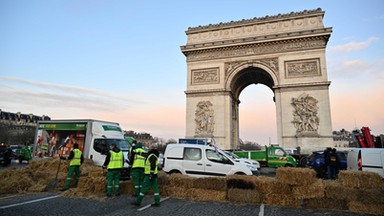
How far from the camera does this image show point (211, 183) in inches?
279

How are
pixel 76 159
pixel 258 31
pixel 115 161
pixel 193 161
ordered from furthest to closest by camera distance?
pixel 258 31 < pixel 193 161 < pixel 76 159 < pixel 115 161

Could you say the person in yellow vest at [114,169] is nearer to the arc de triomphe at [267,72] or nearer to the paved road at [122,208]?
the paved road at [122,208]

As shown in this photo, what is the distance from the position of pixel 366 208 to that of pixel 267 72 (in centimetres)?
1937

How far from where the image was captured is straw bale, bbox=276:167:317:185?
21.1 ft

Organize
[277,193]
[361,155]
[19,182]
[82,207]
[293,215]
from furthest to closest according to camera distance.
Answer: [361,155] → [19,182] → [277,193] → [82,207] → [293,215]

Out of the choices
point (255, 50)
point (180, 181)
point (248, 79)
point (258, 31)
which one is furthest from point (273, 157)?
point (258, 31)

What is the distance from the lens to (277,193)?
6574 mm

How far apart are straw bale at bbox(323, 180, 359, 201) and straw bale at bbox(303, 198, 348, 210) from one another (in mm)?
100

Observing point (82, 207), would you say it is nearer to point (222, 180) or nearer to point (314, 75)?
point (222, 180)

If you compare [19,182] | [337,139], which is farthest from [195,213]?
[337,139]

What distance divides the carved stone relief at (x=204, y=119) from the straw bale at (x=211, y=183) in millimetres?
16832

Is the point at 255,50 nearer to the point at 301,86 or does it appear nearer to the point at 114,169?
the point at 301,86

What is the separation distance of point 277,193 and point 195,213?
8.62ft

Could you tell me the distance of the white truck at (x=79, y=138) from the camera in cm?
1162
